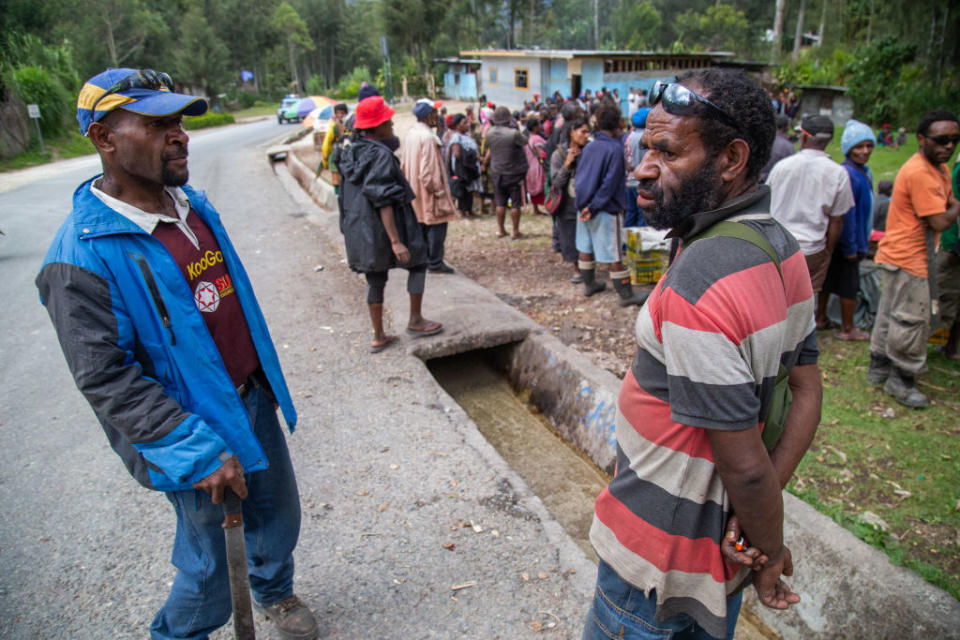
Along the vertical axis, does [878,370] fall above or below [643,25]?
below

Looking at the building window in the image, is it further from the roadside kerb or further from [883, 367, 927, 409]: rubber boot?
[883, 367, 927, 409]: rubber boot

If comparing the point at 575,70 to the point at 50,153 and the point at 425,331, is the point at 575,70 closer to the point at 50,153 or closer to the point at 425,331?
the point at 50,153

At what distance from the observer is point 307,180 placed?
49.5ft

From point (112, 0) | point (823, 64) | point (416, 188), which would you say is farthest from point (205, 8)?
point (416, 188)

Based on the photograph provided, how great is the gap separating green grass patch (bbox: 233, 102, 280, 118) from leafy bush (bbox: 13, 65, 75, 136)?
30.1m

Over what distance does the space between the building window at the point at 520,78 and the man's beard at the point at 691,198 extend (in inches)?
1367

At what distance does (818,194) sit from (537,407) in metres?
2.78

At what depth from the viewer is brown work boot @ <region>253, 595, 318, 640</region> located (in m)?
2.48

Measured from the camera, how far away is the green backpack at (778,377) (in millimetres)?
1331

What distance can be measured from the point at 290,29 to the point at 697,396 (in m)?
77.6

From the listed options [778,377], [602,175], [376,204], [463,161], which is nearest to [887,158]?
[463,161]

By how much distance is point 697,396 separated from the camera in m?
1.28

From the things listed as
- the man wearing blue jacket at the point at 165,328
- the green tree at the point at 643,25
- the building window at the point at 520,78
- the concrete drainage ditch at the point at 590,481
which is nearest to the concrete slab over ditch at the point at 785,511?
the concrete drainage ditch at the point at 590,481

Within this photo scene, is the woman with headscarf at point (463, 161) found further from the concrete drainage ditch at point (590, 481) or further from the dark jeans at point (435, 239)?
the concrete drainage ditch at point (590, 481)
